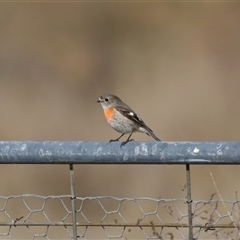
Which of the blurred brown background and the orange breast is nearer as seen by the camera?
the orange breast

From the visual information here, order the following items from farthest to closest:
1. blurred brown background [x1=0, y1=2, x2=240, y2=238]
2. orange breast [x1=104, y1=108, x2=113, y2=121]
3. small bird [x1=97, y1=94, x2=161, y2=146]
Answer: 1. blurred brown background [x1=0, y1=2, x2=240, y2=238]
2. orange breast [x1=104, y1=108, x2=113, y2=121]
3. small bird [x1=97, y1=94, x2=161, y2=146]

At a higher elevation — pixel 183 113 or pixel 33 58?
pixel 33 58

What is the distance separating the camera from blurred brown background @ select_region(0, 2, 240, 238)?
1210 centimetres

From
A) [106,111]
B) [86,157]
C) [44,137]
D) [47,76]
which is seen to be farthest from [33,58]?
[86,157]

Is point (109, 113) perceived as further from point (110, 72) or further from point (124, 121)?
point (110, 72)

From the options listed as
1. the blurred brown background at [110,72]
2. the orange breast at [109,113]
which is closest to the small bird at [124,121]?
the orange breast at [109,113]

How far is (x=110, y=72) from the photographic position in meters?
12.7

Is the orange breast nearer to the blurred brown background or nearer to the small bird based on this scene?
the small bird

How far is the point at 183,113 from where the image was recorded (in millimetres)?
12562

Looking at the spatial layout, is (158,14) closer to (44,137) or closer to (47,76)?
(47,76)

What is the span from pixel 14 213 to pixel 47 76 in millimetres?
3499

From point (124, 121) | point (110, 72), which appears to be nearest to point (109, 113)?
point (124, 121)

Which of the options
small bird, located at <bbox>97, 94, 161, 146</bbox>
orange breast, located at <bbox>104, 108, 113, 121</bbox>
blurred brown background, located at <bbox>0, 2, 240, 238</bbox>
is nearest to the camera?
small bird, located at <bbox>97, 94, 161, 146</bbox>

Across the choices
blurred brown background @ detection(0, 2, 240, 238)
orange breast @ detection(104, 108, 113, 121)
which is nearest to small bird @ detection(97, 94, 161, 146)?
orange breast @ detection(104, 108, 113, 121)
